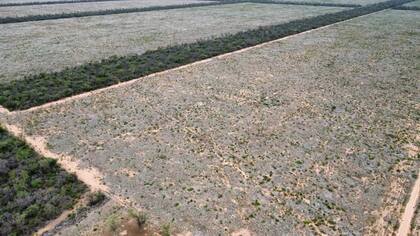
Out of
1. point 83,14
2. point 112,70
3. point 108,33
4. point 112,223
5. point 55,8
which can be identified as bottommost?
point 55,8

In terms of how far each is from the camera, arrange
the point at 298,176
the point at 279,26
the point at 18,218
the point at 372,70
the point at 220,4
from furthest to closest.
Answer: the point at 220,4
the point at 279,26
the point at 372,70
the point at 298,176
the point at 18,218

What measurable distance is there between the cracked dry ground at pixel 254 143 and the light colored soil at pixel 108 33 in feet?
31.1

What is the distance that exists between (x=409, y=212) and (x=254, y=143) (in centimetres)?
684

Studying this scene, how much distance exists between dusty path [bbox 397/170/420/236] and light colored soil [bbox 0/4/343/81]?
24186 mm

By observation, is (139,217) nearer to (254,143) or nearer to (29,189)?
(29,189)

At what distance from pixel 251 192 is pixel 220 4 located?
230 feet

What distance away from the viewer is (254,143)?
18188 millimetres

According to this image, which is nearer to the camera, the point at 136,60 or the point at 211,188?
the point at 211,188

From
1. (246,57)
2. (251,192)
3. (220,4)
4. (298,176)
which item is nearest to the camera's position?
(251,192)

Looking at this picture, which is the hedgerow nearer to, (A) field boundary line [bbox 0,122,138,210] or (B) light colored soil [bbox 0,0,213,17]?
(A) field boundary line [bbox 0,122,138,210]

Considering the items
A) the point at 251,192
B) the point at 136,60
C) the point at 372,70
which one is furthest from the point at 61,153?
the point at 372,70

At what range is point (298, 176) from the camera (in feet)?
50.7

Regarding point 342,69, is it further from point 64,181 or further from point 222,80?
point 64,181

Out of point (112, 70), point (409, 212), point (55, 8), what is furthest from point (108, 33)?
point (409, 212)
